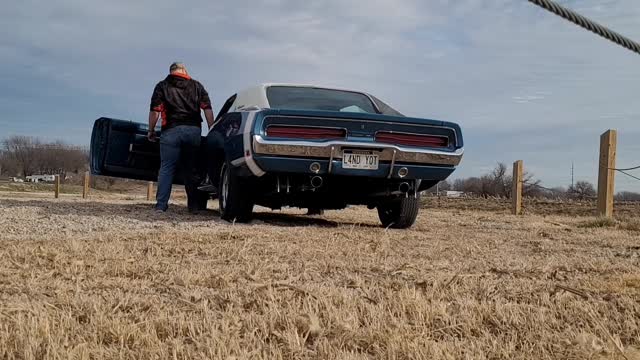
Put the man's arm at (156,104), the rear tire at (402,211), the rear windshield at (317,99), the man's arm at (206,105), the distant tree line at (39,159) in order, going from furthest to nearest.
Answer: the distant tree line at (39,159), the man's arm at (206,105), the man's arm at (156,104), the rear tire at (402,211), the rear windshield at (317,99)

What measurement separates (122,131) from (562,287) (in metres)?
6.94

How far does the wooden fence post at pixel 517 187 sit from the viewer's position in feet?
43.3

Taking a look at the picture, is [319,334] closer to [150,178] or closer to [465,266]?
[465,266]

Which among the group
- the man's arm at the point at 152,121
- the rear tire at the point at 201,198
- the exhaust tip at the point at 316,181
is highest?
the man's arm at the point at 152,121

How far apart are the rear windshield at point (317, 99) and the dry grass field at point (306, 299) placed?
6.91 feet

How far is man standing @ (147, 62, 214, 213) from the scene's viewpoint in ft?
24.1

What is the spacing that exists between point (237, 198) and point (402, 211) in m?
1.68

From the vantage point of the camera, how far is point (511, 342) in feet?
6.74

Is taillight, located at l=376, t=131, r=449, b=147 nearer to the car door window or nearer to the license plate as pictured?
the license plate

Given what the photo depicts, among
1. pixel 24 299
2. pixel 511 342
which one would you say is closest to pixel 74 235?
pixel 24 299

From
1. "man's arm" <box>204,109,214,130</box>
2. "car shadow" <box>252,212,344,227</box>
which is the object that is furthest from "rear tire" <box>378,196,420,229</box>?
"man's arm" <box>204,109,214,130</box>

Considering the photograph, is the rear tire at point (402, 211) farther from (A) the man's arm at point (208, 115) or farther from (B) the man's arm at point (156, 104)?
(B) the man's arm at point (156, 104)

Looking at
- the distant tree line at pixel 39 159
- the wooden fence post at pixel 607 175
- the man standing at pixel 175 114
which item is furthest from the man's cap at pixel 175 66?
the distant tree line at pixel 39 159

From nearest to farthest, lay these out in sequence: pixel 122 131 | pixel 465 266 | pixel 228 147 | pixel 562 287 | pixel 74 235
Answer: pixel 562 287
pixel 465 266
pixel 74 235
pixel 228 147
pixel 122 131
